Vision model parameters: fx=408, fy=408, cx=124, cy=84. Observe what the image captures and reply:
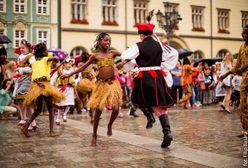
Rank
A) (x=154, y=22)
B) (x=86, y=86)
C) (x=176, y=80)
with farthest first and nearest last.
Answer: (x=154, y=22) → (x=176, y=80) → (x=86, y=86)

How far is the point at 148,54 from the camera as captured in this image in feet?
21.4

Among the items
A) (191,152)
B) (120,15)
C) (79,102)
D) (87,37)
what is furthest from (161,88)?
(120,15)

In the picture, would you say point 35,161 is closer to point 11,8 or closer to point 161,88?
point 161,88

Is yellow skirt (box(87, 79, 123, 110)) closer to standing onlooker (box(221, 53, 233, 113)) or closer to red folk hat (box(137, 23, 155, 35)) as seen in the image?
red folk hat (box(137, 23, 155, 35))

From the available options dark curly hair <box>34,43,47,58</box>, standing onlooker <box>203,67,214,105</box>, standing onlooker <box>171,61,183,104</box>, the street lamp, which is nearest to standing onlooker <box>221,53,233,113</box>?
standing onlooker <box>171,61,183,104</box>

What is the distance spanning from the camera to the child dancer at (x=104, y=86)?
22.3ft

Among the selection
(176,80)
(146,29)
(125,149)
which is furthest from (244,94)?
Result: (176,80)

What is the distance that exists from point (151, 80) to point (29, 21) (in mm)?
26728

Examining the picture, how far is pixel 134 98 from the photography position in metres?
6.68

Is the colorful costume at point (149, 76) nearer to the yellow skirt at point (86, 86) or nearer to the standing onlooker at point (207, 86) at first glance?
the yellow skirt at point (86, 86)

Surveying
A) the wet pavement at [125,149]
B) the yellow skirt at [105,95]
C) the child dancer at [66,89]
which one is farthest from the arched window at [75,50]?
the yellow skirt at [105,95]

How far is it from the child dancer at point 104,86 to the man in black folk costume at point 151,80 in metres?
0.37

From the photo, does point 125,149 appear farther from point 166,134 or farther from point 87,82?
point 87,82

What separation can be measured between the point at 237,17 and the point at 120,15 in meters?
14.1
